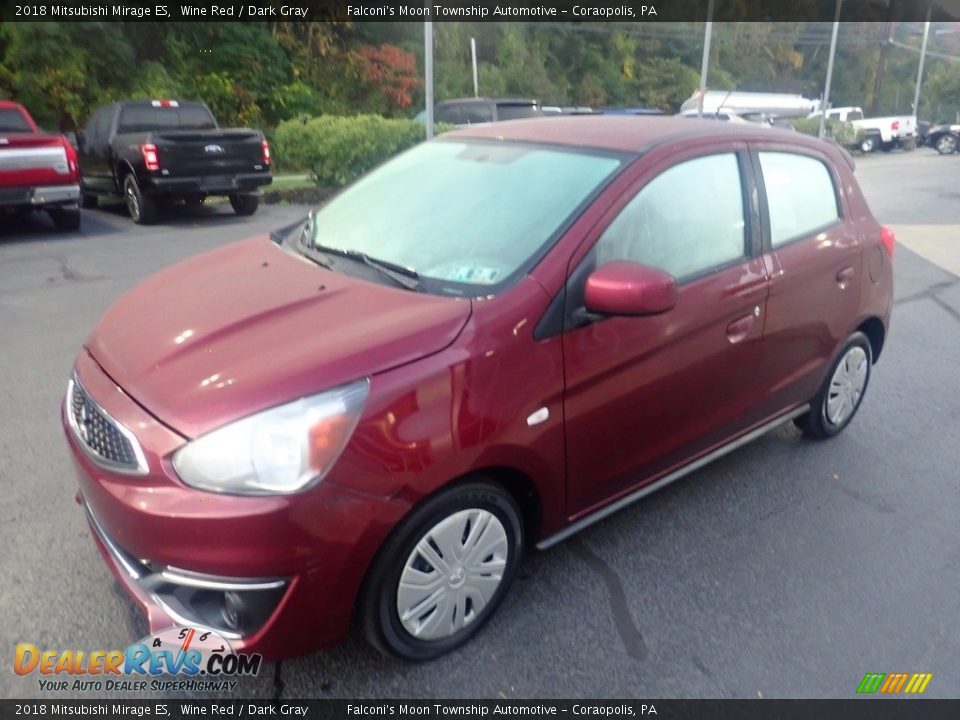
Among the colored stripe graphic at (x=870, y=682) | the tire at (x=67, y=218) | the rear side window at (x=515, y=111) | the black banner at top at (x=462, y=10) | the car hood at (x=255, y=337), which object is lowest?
the tire at (x=67, y=218)

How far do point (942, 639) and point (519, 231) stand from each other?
215 cm

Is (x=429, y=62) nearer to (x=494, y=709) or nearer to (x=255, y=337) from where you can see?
(x=255, y=337)

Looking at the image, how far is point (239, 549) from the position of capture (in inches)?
89.6

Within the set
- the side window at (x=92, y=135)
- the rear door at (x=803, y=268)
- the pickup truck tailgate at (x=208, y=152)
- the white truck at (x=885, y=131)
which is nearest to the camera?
the rear door at (x=803, y=268)

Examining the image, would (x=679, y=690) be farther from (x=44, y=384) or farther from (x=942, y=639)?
(x=44, y=384)

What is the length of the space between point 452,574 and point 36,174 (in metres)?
9.28

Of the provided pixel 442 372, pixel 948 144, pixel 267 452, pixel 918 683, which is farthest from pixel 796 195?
pixel 948 144

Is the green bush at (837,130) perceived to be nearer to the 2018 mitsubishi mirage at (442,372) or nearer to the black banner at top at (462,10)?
the black banner at top at (462,10)

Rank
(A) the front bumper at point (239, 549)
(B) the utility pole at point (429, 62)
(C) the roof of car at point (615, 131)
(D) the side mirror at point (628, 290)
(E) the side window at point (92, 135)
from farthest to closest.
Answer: (E) the side window at point (92, 135) < (B) the utility pole at point (429, 62) < (C) the roof of car at point (615, 131) < (D) the side mirror at point (628, 290) < (A) the front bumper at point (239, 549)

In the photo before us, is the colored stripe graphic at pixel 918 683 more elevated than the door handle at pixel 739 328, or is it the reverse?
the door handle at pixel 739 328

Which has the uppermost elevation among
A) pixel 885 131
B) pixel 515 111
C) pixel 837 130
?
pixel 515 111

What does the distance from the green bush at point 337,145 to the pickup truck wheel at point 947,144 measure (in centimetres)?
2730

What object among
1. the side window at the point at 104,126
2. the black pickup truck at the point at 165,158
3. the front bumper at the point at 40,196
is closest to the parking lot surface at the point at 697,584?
the front bumper at the point at 40,196

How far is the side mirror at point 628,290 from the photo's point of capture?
2756 millimetres
